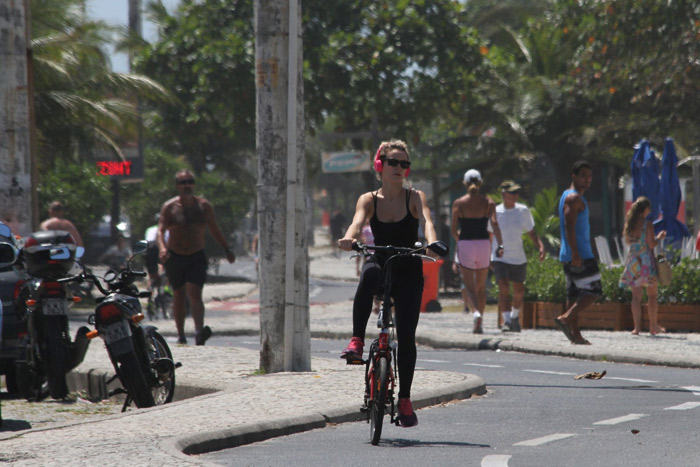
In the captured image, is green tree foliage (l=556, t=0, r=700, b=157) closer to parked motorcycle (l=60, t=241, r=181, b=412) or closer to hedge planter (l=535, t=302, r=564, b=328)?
hedge planter (l=535, t=302, r=564, b=328)

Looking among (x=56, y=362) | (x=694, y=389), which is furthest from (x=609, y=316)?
(x=56, y=362)

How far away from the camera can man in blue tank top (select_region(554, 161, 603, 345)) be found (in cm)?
1365

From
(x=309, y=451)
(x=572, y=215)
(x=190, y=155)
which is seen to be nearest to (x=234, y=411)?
(x=309, y=451)

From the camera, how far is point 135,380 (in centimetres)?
935

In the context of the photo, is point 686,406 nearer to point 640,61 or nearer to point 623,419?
point 623,419

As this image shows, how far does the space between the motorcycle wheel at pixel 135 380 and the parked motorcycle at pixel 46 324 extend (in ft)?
2.53

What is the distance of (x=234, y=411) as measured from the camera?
339 inches

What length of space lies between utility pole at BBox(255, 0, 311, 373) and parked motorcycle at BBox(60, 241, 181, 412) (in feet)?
5.40

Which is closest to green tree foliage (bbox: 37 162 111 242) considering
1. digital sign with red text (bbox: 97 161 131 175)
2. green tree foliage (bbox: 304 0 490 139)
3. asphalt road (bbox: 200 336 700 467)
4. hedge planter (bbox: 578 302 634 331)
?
digital sign with red text (bbox: 97 161 131 175)

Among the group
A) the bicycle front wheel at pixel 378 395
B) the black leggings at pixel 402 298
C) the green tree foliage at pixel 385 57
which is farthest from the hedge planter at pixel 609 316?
the green tree foliage at pixel 385 57

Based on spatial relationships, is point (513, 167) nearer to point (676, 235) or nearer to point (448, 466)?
point (676, 235)

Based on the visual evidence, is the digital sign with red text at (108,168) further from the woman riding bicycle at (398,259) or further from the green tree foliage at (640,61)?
the woman riding bicycle at (398,259)

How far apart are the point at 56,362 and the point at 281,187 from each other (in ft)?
7.52

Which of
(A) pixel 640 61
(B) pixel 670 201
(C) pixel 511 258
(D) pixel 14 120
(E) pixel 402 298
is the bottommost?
(E) pixel 402 298
